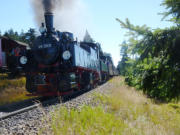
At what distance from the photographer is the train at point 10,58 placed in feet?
28.6

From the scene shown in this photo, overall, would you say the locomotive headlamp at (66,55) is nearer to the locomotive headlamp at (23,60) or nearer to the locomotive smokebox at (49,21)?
the locomotive smokebox at (49,21)

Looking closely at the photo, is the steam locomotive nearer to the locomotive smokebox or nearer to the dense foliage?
the locomotive smokebox

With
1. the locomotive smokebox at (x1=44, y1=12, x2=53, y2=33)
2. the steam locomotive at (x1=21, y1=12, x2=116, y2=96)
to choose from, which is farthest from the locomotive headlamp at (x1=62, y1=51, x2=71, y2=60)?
the locomotive smokebox at (x1=44, y1=12, x2=53, y2=33)

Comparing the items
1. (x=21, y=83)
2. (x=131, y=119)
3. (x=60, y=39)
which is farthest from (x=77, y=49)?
(x=21, y=83)

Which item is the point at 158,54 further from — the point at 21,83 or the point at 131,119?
the point at 21,83

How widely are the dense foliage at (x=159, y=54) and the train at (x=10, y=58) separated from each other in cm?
693

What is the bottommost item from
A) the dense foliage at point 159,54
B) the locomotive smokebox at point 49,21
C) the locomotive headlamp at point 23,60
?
the dense foliage at point 159,54

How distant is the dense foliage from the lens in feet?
9.11

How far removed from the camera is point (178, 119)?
11.4 ft

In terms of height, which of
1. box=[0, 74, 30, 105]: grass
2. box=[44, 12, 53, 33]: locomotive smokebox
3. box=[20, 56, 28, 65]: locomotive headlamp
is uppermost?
box=[44, 12, 53, 33]: locomotive smokebox

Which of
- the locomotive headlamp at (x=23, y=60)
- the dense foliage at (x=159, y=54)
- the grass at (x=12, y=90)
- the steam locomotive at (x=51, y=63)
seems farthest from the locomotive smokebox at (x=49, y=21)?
the dense foliage at (x=159, y=54)

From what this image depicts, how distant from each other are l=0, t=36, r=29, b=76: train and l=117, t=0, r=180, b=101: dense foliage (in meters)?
6.93

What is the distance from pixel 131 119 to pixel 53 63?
5.40 meters

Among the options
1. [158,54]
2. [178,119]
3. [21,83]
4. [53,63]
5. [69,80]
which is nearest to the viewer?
[158,54]
